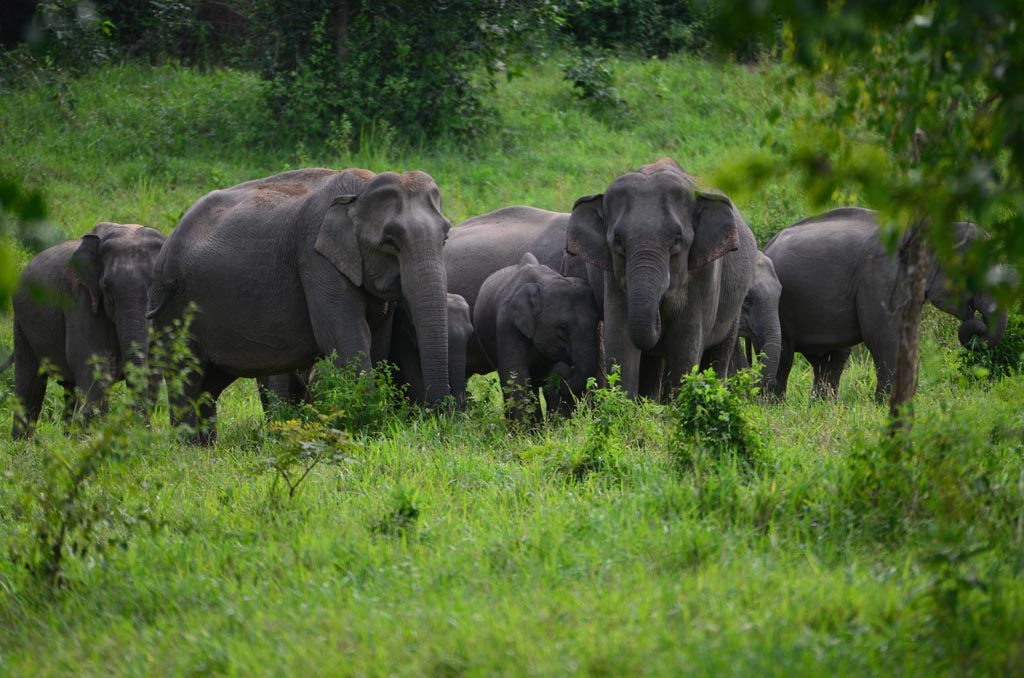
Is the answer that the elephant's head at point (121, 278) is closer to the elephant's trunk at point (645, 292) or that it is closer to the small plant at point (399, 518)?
the elephant's trunk at point (645, 292)

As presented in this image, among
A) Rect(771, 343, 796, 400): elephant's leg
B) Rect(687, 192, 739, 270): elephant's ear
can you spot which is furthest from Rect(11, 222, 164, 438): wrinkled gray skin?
Rect(771, 343, 796, 400): elephant's leg

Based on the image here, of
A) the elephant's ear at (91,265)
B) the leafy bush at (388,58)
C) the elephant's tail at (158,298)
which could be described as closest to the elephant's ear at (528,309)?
the elephant's tail at (158,298)

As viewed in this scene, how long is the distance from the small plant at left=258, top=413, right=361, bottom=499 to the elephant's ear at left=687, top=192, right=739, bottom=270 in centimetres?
261

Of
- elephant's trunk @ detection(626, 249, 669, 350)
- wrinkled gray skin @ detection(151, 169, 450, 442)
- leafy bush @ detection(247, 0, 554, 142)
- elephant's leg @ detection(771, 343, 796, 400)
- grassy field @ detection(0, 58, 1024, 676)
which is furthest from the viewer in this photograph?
leafy bush @ detection(247, 0, 554, 142)

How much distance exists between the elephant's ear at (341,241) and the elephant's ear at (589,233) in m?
1.48

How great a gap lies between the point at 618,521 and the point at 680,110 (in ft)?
56.1

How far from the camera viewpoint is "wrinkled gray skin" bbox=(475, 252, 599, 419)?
347 inches

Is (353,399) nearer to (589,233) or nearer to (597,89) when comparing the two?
(589,233)

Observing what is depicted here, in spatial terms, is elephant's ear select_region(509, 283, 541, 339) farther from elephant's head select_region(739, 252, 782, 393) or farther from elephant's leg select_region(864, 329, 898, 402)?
elephant's leg select_region(864, 329, 898, 402)

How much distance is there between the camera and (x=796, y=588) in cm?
458

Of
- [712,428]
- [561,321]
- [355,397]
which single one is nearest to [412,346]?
[561,321]

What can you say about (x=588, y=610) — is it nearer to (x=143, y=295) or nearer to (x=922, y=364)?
(x=922, y=364)

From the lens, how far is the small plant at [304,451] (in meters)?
6.21

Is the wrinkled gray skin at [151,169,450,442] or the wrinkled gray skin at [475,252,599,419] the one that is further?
the wrinkled gray skin at [475,252,599,419]
